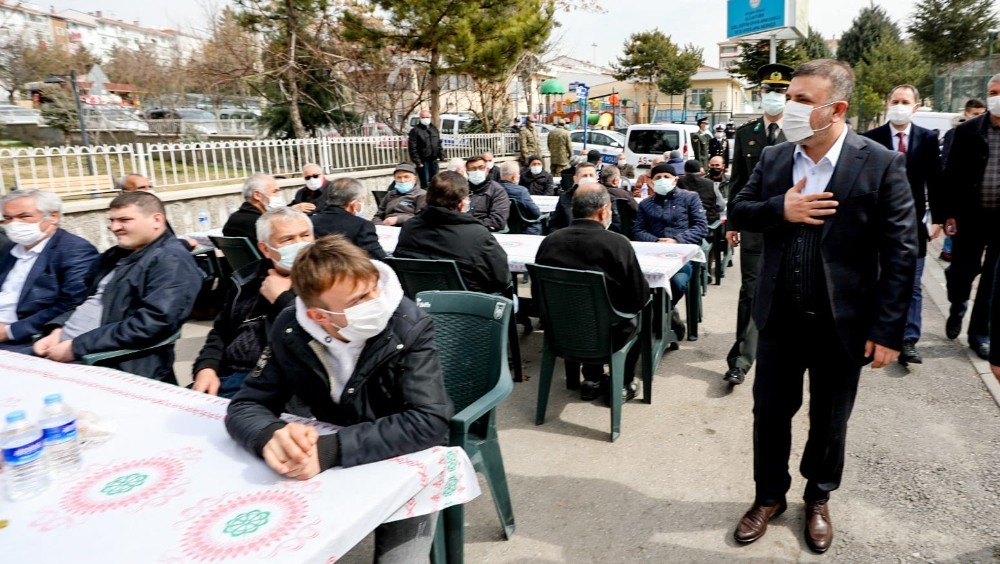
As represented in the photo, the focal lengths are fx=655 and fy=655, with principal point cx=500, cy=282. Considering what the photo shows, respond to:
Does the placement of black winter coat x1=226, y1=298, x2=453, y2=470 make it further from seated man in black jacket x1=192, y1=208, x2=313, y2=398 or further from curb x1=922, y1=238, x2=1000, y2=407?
curb x1=922, y1=238, x2=1000, y2=407

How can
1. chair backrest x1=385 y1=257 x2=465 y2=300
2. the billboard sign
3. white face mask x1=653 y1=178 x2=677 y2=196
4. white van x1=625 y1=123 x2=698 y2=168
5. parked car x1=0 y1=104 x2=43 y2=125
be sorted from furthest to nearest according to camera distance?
parked car x1=0 y1=104 x2=43 y2=125, white van x1=625 y1=123 x2=698 y2=168, the billboard sign, white face mask x1=653 y1=178 x2=677 y2=196, chair backrest x1=385 y1=257 x2=465 y2=300

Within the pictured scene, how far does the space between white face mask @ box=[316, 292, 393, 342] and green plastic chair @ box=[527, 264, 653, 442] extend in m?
1.81

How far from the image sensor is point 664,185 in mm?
5648

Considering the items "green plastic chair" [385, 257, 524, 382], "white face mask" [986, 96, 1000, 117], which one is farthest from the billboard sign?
"green plastic chair" [385, 257, 524, 382]

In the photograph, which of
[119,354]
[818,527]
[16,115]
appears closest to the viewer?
[818,527]

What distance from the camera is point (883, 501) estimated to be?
2.97 m

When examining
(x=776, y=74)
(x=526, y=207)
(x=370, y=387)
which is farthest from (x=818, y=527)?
(x=526, y=207)

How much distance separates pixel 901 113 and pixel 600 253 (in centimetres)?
260

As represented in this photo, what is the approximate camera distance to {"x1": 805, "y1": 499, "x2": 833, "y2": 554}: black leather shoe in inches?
104

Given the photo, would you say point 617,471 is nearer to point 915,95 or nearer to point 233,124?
point 915,95

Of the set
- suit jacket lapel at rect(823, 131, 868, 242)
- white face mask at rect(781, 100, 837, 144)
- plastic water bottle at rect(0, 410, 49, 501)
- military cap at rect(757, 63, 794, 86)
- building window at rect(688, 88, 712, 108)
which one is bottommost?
plastic water bottle at rect(0, 410, 49, 501)

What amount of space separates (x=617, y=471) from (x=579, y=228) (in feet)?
4.55

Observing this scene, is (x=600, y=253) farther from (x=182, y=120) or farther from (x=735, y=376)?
(x=182, y=120)

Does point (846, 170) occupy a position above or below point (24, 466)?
above
